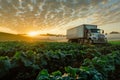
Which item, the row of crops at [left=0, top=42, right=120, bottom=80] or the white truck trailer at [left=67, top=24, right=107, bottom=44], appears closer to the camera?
the row of crops at [left=0, top=42, right=120, bottom=80]

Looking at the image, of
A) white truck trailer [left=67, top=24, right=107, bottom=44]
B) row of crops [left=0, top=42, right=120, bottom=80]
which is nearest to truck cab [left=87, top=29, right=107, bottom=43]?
white truck trailer [left=67, top=24, right=107, bottom=44]

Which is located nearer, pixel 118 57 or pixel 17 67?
pixel 17 67

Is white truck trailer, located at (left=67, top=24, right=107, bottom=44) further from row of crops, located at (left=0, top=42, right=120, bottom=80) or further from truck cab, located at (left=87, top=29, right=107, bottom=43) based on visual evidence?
row of crops, located at (left=0, top=42, right=120, bottom=80)

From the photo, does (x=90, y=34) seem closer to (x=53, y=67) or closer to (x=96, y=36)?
(x=96, y=36)

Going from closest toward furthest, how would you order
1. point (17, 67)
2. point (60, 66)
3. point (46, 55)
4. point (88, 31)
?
point (17, 67)
point (46, 55)
point (60, 66)
point (88, 31)

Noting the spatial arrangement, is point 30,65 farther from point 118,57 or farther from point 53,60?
point 118,57

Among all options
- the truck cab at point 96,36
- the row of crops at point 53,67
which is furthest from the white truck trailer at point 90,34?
the row of crops at point 53,67

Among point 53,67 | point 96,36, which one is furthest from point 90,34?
point 53,67

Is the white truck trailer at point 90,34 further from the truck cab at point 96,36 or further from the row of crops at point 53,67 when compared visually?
the row of crops at point 53,67

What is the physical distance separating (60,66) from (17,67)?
3233 mm

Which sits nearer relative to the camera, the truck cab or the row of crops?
the row of crops

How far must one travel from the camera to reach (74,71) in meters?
5.25

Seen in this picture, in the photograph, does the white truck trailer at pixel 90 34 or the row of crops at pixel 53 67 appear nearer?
the row of crops at pixel 53 67

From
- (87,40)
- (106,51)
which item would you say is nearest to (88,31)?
(87,40)
